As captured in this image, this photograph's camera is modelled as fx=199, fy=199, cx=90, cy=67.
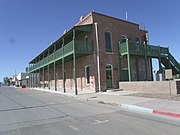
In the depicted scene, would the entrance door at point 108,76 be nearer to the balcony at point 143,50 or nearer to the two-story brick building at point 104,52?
the two-story brick building at point 104,52

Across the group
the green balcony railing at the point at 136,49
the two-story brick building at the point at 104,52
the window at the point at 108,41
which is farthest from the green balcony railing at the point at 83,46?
the green balcony railing at the point at 136,49

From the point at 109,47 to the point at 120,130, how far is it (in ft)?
55.6

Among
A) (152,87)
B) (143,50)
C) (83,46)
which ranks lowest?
(152,87)

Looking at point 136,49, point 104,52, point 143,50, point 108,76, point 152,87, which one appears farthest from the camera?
point 143,50

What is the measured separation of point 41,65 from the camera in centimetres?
3584

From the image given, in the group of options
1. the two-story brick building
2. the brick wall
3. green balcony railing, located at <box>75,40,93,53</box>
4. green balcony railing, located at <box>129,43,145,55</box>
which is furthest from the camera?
green balcony railing, located at <box>129,43,145,55</box>

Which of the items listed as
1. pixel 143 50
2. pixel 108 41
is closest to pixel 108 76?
pixel 108 41

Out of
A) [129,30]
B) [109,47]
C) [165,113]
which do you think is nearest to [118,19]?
[129,30]

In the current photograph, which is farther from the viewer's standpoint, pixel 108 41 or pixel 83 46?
pixel 108 41

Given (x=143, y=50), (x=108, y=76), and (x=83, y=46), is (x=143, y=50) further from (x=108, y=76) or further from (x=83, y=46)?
(x=83, y=46)

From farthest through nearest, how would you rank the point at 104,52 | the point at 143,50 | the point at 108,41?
the point at 143,50, the point at 108,41, the point at 104,52

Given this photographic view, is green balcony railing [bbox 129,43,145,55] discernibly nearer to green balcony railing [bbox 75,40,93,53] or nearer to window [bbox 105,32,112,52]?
window [bbox 105,32,112,52]

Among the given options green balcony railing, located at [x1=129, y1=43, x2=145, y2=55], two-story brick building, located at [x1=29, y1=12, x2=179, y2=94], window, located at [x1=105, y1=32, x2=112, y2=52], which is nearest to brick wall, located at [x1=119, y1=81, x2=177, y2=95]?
two-story brick building, located at [x1=29, y1=12, x2=179, y2=94]

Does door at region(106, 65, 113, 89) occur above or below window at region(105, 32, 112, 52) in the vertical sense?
below
